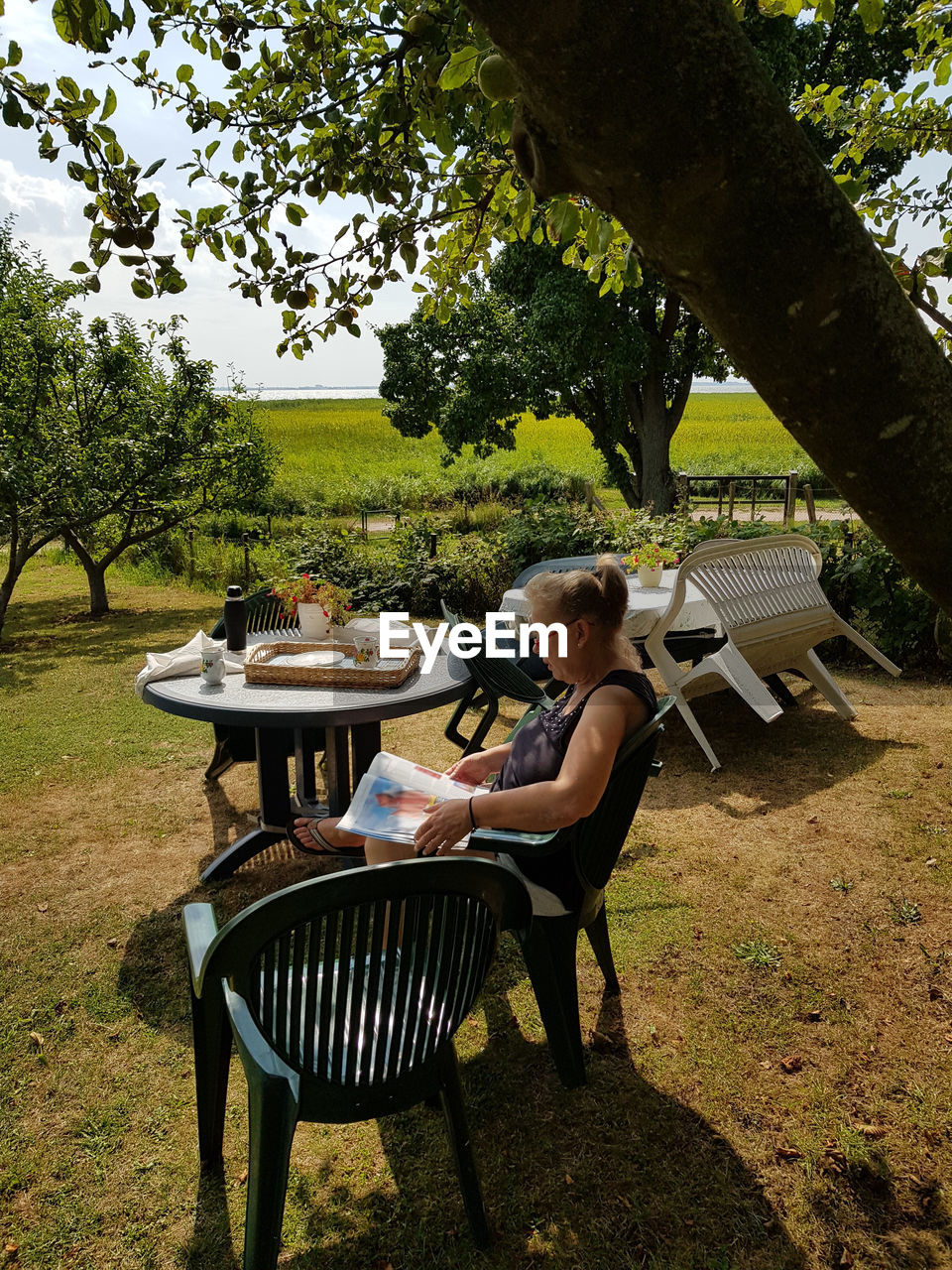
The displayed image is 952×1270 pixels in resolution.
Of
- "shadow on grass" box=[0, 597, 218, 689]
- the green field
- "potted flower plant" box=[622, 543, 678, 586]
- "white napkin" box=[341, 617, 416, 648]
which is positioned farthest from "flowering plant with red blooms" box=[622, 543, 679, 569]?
the green field

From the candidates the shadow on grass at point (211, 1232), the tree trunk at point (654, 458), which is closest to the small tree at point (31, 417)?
the shadow on grass at point (211, 1232)

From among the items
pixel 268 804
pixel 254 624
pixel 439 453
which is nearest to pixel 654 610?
pixel 254 624

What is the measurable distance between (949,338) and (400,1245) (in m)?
3.26

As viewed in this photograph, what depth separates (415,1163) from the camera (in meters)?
2.20

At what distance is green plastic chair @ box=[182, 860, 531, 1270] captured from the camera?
1544 mm

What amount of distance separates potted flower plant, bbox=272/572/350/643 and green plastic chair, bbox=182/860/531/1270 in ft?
7.67

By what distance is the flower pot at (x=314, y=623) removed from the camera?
13.5 ft

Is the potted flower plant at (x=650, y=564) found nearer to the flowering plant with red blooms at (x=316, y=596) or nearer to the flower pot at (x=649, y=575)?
the flower pot at (x=649, y=575)

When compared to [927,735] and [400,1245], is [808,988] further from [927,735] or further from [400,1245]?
[927,735]

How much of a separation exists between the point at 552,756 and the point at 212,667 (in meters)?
1.84

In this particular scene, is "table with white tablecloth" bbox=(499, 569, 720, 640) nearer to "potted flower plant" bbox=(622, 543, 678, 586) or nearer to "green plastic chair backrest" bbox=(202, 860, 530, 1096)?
"potted flower plant" bbox=(622, 543, 678, 586)

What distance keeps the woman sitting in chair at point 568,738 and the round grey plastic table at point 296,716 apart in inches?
30.2

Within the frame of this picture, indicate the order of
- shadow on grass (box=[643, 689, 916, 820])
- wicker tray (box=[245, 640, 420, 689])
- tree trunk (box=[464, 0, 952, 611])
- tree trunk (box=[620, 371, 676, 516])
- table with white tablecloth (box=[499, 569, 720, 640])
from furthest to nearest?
tree trunk (box=[620, 371, 676, 516]) < table with white tablecloth (box=[499, 569, 720, 640]) < shadow on grass (box=[643, 689, 916, 820]) < wicker tray (box=[245, 640, 420, 689]) < tree trunk (box=[464, 0, 952, 611])

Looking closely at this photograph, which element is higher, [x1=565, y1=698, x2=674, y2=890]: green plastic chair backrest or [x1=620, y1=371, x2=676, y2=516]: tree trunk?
[x1=620, y1=371, x2=676, y2=516]: tree trunk
